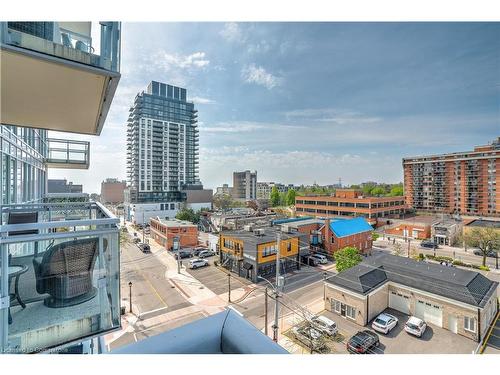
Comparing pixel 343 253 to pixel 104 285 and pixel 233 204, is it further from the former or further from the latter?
pixel 233 204

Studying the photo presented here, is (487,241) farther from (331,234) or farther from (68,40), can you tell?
(68,40)

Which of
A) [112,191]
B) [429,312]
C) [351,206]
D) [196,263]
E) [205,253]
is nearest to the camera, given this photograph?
[429,312]

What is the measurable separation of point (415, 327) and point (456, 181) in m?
24.7

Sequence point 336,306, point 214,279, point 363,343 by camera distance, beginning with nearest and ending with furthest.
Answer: point 363,343, point 336,306, point 214,279

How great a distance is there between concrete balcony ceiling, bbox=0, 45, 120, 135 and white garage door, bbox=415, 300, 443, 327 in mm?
8838

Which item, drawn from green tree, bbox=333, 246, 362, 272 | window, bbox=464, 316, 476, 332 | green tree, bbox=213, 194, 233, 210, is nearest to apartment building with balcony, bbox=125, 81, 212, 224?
green tree, bbox=213, 194, 233, 210

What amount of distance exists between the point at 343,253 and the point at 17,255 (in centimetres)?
1002

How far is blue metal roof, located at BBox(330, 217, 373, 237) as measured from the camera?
13252mm

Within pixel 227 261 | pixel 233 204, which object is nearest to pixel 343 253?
pixel 227 261

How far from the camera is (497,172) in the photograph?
2131cm

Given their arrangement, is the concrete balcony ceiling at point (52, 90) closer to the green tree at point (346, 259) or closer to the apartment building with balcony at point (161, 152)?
the green tree at point (346, 259)

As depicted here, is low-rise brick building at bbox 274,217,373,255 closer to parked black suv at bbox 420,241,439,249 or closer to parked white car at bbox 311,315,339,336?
parked black suv at bbox 420,241,439,249

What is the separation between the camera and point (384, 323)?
21.0 feet

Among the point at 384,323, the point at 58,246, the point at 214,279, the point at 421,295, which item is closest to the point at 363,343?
the point at 384,323
